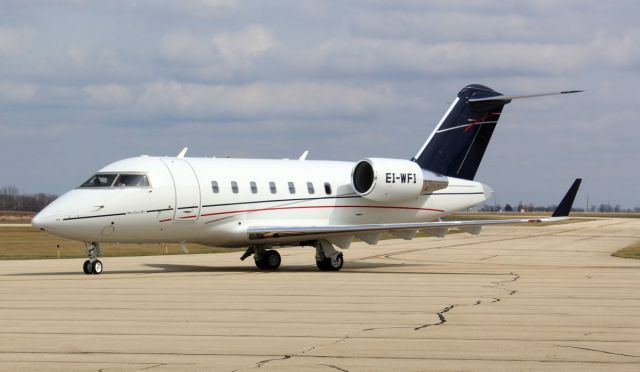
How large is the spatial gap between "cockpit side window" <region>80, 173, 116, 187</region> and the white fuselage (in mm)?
219

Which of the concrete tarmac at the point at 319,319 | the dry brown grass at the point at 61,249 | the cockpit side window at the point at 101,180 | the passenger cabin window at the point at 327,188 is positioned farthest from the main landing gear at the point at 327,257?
the dry brown grass at the point at 61,249

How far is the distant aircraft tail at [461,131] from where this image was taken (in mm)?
33875

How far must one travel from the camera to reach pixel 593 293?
21547 mm

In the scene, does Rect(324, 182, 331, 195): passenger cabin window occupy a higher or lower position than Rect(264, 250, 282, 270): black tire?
higher

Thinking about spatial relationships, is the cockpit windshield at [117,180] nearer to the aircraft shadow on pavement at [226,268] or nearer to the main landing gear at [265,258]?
the aircraft shadow on pavement at [226,268]

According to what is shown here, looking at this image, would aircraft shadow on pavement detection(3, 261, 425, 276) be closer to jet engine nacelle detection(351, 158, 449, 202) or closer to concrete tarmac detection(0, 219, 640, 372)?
concrete tarmac detection(0, 219, 640, 372)

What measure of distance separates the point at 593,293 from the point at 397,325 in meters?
7.47

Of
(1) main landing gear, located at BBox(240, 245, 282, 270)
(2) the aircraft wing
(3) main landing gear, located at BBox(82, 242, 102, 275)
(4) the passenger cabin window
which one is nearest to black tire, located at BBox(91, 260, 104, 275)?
(3) main landing gear, located at BBox(82, 242, 102, 275)

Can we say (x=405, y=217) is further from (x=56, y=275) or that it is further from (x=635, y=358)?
(x=635, y=358)

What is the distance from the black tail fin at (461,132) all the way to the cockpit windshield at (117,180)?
34.0 feet

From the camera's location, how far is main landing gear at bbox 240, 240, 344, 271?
3031 cm

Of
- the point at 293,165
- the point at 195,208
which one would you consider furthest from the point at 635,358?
the point at 293,165

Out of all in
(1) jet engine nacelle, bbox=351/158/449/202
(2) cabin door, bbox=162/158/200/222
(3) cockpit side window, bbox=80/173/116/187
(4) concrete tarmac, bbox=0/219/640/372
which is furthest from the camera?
(1) jet engine nacelle, bbox=351/158/449/202

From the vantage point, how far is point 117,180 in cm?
2705
